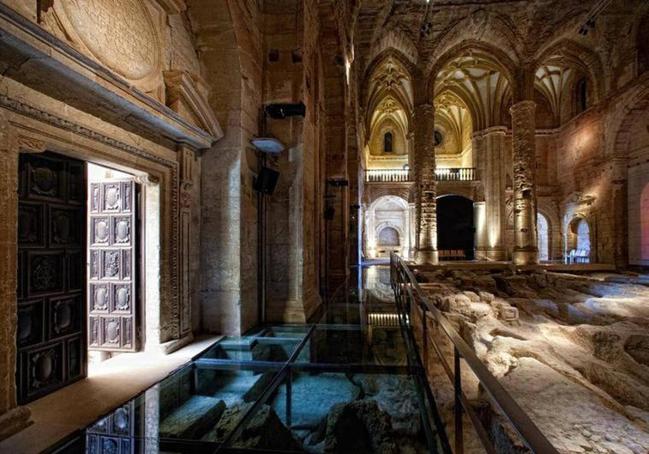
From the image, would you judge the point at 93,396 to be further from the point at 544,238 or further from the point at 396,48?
the point at 544,238

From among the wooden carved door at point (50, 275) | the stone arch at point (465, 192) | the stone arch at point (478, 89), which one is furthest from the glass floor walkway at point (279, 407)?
the stone arch at point (465, 192)

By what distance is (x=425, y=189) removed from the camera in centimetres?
1581

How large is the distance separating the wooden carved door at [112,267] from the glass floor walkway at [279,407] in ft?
3.74

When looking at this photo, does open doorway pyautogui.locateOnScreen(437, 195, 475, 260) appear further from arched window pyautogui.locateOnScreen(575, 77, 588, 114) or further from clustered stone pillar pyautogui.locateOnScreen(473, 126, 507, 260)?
arched window pyautogui.locateOnScreen(575, 77, 588, 114)

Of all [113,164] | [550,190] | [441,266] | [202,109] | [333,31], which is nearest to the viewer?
[113,164]

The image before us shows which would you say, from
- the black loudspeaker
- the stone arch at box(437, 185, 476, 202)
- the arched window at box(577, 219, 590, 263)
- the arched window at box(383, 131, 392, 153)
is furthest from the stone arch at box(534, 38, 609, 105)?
the black loudspeaker

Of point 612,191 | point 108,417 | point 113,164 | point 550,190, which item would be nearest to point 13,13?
point 113,164

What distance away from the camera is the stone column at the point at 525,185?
1536cm

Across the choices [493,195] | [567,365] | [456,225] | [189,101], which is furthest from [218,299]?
[456,225]

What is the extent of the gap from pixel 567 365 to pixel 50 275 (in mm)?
6097

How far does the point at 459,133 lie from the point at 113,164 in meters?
28.5

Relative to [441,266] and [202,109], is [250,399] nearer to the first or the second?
[202,109]

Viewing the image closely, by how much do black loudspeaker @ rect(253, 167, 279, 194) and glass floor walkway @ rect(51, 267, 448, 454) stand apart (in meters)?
2.25

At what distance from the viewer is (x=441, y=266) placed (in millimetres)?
14672
